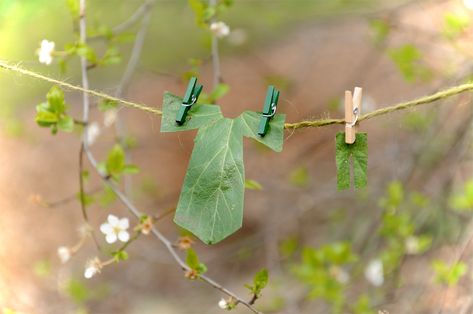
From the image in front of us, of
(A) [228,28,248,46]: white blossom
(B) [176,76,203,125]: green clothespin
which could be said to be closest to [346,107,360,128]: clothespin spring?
(B) [176,76,203,125]: green clothespin

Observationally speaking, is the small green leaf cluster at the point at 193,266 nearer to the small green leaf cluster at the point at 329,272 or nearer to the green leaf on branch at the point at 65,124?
the green leaf on branch at the point at 65,124

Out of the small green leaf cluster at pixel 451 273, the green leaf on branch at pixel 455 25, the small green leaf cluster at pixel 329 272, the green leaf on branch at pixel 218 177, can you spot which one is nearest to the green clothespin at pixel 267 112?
Result: the green leaf on branch at pixel 218 177

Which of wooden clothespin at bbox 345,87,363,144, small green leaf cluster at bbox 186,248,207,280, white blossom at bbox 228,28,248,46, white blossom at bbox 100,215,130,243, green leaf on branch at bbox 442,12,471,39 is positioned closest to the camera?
wooden clothespin at bbox 345,87,363,144

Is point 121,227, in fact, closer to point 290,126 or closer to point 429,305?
point 290,126

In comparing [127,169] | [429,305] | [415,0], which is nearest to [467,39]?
[415,0]

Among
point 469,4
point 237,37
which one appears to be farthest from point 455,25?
point 237,37

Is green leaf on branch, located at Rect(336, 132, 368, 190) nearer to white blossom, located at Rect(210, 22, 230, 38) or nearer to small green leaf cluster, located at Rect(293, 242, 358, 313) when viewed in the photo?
white blossom, located at Rect(210, 22, 230, 38)
